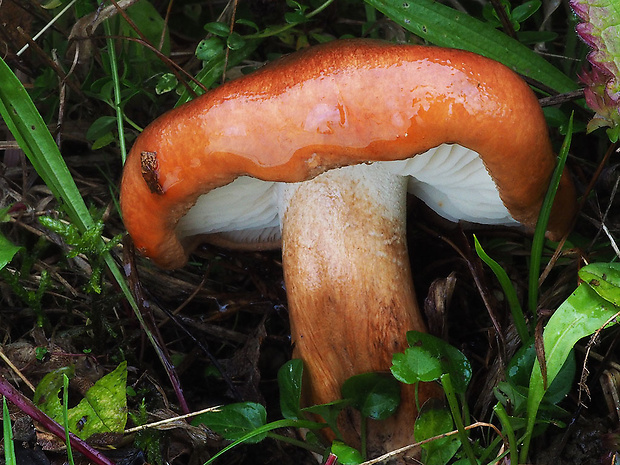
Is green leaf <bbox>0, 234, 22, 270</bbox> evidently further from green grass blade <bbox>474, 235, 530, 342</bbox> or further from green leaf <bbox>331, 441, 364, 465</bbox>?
green grass blade <bbox>474, 235, 530, 342</bbox>

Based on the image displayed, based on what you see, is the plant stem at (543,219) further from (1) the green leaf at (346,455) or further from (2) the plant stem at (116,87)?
(2) the plant stem at (116,87)

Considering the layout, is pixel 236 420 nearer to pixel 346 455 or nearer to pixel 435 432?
pixel 346 455

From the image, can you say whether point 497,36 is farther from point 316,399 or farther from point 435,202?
point 316,399

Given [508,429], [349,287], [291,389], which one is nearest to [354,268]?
[349,287]

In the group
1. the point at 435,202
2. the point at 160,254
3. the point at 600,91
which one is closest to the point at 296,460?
the point at 160,254

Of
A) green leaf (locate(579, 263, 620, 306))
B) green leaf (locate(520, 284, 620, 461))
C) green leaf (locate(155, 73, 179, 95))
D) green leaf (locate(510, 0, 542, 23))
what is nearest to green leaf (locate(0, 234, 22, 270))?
green leaf (locate(155, 73, 179, 95))

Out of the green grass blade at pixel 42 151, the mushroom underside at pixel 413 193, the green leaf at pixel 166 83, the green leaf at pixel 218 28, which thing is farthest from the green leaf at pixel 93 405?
the green leaf at pixel 218 28
